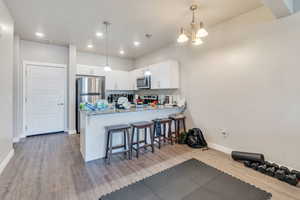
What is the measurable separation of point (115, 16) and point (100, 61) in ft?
10.1

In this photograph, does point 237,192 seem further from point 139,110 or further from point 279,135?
point 139,110

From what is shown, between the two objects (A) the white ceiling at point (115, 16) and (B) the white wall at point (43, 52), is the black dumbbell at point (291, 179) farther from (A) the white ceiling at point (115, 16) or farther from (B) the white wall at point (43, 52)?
(B) the white wall at point (43, 52)

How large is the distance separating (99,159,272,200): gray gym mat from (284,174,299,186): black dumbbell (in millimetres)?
519

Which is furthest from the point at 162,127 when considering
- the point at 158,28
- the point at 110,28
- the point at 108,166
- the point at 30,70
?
the point at 30,70

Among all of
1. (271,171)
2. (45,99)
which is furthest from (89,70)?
(271,171)

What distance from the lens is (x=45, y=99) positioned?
4.54m

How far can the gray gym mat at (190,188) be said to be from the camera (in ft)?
6.09

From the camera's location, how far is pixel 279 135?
97.6 inches

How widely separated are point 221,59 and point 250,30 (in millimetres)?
714

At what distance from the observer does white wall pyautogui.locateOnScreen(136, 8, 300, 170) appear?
2.34m

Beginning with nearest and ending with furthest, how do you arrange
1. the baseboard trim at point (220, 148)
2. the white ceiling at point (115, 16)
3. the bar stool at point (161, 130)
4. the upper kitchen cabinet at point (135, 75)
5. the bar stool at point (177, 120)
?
1. the white ceiling at point (115, 16)
2. the baseboard trim at point (220, 148)
3. the bar stool at point (161, 130)
4. the bar stool at point (177, 120)
5. the upper kitchen cabinet at point (135, 75)

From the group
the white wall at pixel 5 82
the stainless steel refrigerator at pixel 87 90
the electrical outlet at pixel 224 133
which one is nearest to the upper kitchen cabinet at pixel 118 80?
the stainless steel refrigerator at pixel 87 90

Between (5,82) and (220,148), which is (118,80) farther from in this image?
(220,148)

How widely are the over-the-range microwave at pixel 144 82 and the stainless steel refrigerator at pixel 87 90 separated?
1.36 metres
